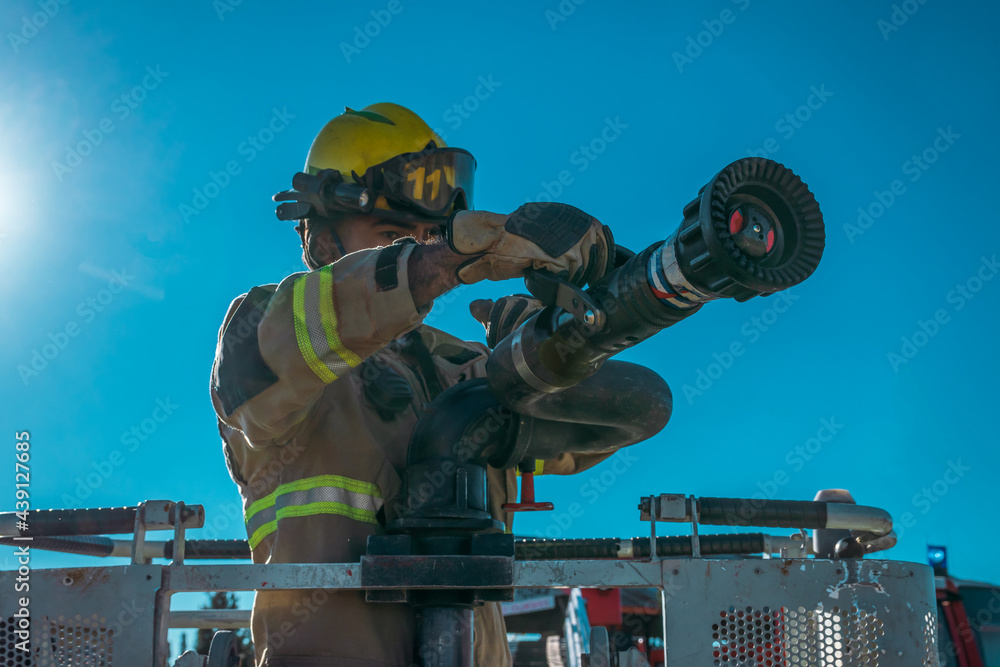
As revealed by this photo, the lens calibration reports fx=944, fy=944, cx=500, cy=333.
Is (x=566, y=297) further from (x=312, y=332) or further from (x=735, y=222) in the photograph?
(x=312, y=332)

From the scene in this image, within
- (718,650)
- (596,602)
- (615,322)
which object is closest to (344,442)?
(615,322)

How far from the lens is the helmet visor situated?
3441 mm

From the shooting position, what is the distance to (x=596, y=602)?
605 cm

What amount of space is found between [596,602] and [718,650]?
4.24m

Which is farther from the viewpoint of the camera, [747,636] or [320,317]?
[320,317]

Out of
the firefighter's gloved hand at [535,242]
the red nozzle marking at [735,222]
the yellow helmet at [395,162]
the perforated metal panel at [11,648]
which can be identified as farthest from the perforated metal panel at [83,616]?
the yellow helmet at [395,162]

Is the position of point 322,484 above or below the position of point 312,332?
below

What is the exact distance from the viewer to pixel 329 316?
7.89 feet

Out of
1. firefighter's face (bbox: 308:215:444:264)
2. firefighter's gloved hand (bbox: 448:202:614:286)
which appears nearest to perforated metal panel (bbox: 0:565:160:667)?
firefighter's gloved hand (bbox: 448:202:614:286)

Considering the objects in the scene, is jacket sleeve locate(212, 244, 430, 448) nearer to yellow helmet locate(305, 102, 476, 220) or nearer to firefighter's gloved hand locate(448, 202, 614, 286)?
firefighter's gloved hand locate(448, 202, 614, 286)

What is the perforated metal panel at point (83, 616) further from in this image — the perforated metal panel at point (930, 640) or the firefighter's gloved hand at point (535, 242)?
the perforated metal panel at point (930, 640)

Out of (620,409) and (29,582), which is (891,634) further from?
(29,582)

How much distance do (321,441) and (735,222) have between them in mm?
1441

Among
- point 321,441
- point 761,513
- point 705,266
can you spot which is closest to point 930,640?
point 761,513
